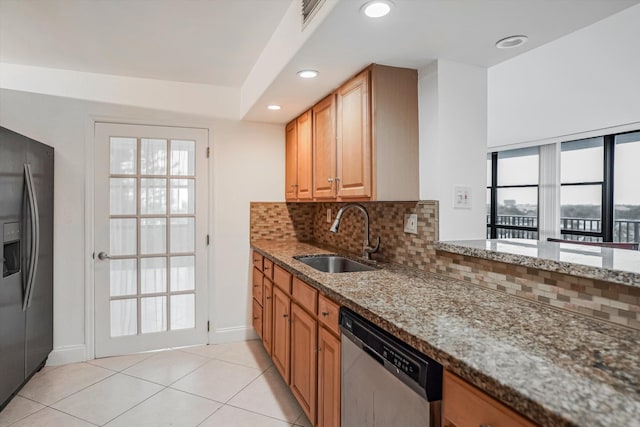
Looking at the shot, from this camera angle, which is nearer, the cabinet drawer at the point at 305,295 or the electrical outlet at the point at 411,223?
the cabinet drawer at the point at 305,295

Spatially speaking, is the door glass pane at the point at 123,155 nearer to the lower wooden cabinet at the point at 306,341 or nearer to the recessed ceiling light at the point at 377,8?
the lower wooden cabinet at the point at 306,341

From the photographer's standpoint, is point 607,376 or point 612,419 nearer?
point 612,419

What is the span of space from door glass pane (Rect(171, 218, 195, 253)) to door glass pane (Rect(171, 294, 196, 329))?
422 mm

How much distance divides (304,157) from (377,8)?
5.37 ft

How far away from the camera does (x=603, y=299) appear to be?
4.04 feet

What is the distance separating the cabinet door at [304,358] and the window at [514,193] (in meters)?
5.58

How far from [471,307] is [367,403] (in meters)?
0.52

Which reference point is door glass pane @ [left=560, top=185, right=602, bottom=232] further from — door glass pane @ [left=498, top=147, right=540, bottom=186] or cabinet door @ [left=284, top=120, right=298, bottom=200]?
cabinet door @ [left=284, top=120, right=298, bottom=200]

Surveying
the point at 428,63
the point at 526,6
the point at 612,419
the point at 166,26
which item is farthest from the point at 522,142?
the point at 612,419

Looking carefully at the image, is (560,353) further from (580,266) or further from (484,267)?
(484,267)

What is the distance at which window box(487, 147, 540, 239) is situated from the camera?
20.7 ft

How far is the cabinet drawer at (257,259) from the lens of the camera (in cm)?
310

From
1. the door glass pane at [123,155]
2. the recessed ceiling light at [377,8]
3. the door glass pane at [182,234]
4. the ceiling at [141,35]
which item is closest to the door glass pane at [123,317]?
the door glass pane at [182,234]

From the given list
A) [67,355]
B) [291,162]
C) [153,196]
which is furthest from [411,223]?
[67,355]
